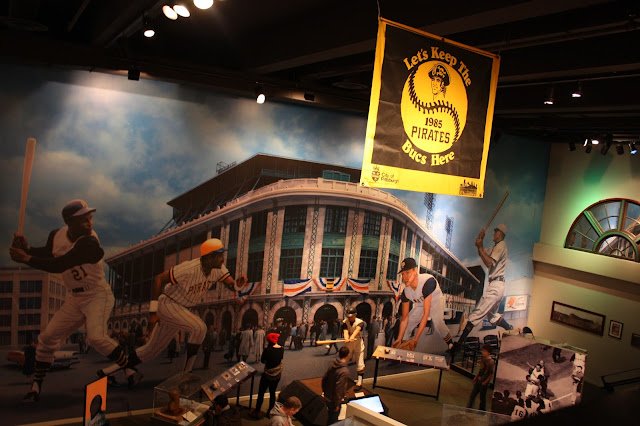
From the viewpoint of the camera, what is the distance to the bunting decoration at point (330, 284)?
9.81 m

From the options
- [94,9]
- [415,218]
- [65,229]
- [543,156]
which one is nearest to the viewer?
[94,9]

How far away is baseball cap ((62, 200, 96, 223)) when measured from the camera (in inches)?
287

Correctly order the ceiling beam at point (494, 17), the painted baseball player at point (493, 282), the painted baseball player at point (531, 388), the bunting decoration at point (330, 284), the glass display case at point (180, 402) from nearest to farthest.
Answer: the ceiling beam at point (494, 17) < the glass display case at point (180, 402) < the painted baseball player at point (531, 388) < the bunting decoration at point (330, 284) < the painted baseball player at point (493, 282)

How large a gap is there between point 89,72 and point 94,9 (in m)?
1.08

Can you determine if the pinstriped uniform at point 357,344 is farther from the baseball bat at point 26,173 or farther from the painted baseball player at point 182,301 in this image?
the baseball bat at point 26,173

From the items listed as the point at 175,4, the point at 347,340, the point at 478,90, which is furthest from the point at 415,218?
the point at 175,4

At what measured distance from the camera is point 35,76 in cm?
686

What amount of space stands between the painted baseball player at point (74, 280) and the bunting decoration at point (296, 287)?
3.16 metres

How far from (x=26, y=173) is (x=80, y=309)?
2.24m

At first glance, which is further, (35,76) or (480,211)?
(480,211)

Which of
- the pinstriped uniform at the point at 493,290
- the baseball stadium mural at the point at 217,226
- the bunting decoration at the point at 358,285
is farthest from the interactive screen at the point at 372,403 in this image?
the pinstriped uniform at the point at 493,290

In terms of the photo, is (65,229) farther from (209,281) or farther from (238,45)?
(238,45)

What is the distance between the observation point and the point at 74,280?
749cm

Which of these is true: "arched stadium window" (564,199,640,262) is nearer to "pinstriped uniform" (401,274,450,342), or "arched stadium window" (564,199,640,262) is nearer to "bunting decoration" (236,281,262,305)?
"pinstriped uniform" (401,274,450,342)
